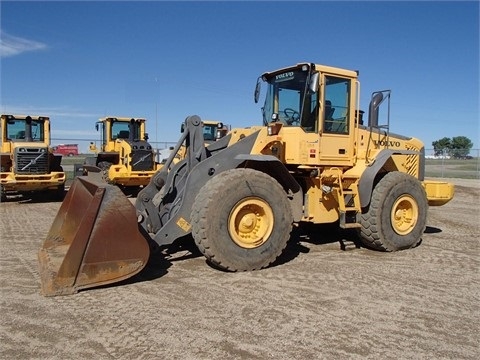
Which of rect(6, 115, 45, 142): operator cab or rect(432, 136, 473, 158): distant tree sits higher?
rect(432, 136, 473, 158): distant tree

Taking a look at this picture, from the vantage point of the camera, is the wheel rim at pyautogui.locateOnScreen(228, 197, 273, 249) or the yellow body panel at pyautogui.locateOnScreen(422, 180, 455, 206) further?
the yellow body panel at pyautogui.locateOnScreen(422, 180, 455, 206)

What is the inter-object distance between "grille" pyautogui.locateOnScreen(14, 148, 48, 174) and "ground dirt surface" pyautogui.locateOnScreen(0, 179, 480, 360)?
301 inches

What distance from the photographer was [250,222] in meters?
5.88

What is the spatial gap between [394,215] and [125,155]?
33.8 feet

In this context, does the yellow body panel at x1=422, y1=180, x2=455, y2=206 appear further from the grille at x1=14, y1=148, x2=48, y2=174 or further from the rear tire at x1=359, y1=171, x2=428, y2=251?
the grille at x1=14, y1=148, x2=48, y2=174

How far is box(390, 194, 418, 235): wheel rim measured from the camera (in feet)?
24.0

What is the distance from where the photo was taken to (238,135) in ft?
→ 22.8

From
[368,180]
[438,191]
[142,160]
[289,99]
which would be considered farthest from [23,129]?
[438,191]

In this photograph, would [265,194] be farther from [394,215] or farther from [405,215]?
[405,215]

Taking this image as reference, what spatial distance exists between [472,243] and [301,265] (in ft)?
Result: 12.6

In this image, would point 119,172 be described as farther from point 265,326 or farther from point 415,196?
point 265,326

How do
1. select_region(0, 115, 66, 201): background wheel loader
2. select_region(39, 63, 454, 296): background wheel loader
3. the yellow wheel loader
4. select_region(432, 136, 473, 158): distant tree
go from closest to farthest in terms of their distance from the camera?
1. select_region(39, 63, 454, 296): background wheel loader
2. select_region(0, 115, 66, 201): background wheel loader
3. the yellow wheel loader
4. select_region(432, 136, 473, 158): distant tree

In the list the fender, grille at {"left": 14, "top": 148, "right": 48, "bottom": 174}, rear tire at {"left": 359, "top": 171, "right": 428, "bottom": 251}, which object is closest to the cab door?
the fender

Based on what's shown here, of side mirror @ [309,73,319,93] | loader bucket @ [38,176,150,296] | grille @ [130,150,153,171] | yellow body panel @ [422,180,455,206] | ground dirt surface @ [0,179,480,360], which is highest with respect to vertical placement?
side mirror @ [309,73,319,93]
